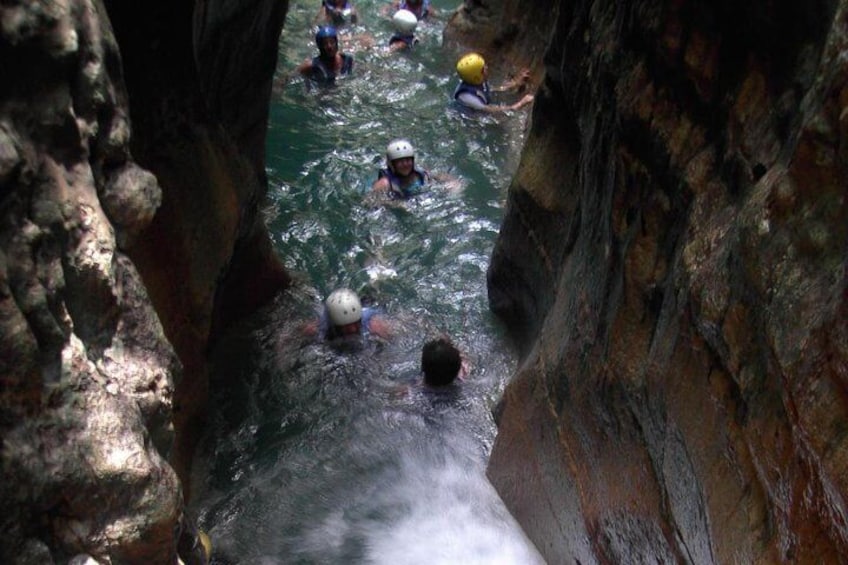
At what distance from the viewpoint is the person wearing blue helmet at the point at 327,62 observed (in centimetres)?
1097

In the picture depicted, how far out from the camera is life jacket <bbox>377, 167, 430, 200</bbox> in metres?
8.91

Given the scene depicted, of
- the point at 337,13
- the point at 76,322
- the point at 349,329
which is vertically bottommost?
the point at 349,329

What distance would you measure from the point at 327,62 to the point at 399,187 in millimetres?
3308

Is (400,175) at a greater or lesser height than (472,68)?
lesser

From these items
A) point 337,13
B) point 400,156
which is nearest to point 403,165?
point 400,156

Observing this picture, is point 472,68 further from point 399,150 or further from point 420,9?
point 420,9

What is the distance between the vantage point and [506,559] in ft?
16.6

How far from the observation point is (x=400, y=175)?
8852 mm

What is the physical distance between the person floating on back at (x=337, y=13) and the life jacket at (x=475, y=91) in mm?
3533

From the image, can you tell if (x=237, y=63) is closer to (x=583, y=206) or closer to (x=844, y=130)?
(x=583, y=206)

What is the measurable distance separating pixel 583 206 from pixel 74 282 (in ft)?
9.88

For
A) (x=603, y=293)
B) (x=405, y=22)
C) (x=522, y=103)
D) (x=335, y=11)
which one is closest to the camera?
(x=603, y=293)

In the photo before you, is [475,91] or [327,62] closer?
[475,91]

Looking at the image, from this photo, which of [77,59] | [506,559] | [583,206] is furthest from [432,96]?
[77,59]
